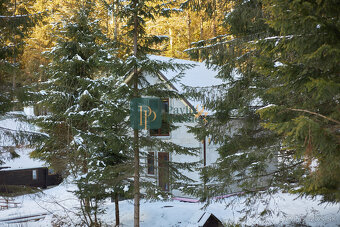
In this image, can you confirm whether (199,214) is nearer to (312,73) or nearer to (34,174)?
(312,73)

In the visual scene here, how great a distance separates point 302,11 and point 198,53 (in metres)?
5.96

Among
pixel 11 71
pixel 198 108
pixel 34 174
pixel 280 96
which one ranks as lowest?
pixel 34 174

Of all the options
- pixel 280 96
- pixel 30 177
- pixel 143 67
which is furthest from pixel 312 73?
pixel 30 177

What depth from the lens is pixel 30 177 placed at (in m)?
25.4

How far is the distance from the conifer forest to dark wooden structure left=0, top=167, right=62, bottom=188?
6.24 m

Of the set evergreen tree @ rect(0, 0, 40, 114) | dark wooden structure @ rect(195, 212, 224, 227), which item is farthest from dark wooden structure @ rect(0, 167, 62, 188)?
dark wooden structure @ rect(195, 212, 224, 227)

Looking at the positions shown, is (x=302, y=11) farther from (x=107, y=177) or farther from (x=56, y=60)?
(x=56, y=60)

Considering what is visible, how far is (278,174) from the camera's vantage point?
852 cm

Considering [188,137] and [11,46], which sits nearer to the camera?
[11,46]

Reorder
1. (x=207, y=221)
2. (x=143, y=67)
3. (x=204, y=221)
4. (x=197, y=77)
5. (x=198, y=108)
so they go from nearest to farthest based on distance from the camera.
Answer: (x=143, y=67)
(x=204, y=221)
(x=207, y=221)
(x=198, y=108)
(x=197, y=77)

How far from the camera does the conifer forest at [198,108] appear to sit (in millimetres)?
4148

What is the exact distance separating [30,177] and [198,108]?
1727 cm

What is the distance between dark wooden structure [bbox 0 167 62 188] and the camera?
2392cm

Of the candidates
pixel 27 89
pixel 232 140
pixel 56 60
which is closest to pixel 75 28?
pixel 56 60
